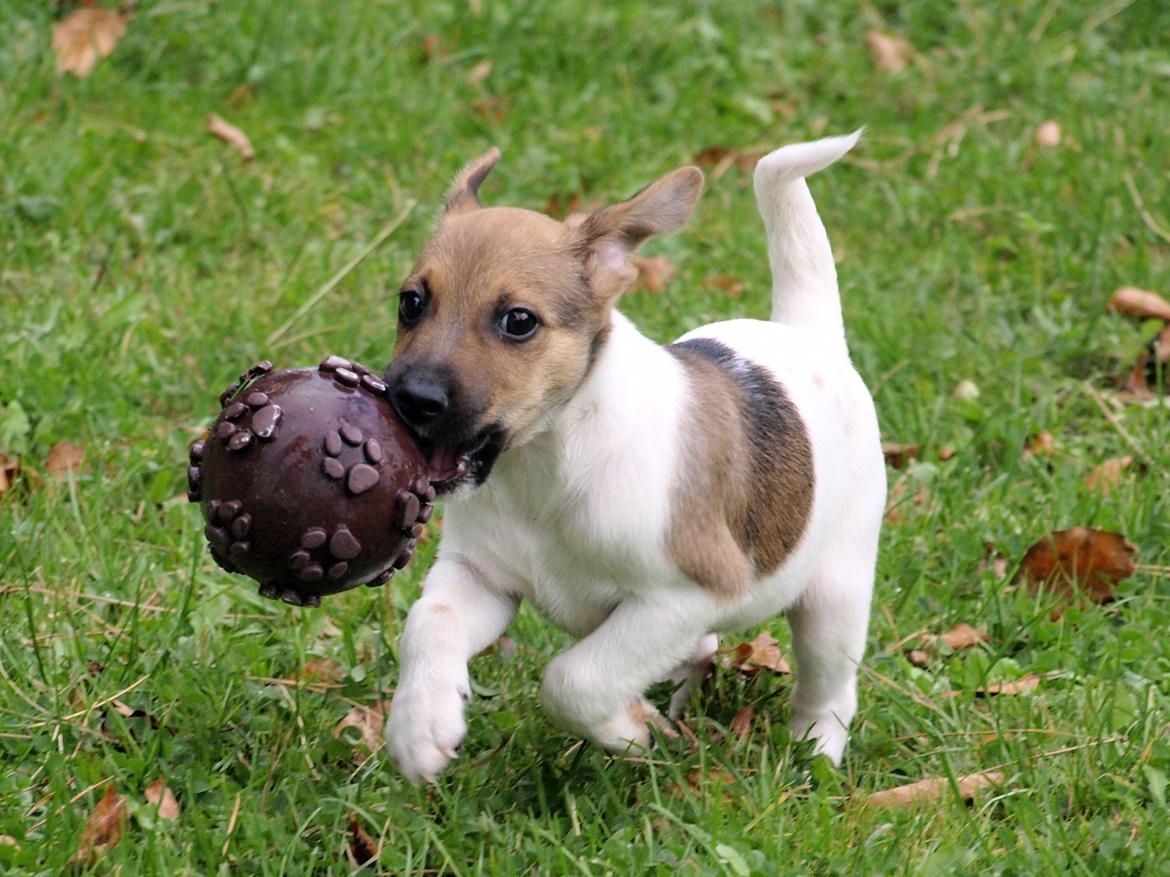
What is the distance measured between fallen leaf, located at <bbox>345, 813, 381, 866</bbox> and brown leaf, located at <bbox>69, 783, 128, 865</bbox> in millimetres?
461

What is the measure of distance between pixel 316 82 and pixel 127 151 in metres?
1.05

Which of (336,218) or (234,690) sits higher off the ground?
(234,690)

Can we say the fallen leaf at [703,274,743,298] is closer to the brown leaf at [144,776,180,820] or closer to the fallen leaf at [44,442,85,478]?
the fallen leaf at [44,442,85,478]

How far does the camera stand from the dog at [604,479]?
3.43 metres

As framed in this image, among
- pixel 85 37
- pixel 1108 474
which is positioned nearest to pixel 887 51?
pixel 1108 474

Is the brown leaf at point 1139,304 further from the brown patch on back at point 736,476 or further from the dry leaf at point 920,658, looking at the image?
the brown patch on back at point 736,476

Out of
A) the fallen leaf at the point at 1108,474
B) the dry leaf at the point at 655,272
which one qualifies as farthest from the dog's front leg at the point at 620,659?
the dry leaf at the point at 655,272

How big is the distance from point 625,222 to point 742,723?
4.42 feet

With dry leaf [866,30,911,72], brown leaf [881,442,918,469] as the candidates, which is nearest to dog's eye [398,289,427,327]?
brown leaf [881,442,918,469]

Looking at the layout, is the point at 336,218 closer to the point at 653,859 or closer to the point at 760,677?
the point at 760,677

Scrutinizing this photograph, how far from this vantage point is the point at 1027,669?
4.45 metres

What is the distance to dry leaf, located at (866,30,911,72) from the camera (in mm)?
8508

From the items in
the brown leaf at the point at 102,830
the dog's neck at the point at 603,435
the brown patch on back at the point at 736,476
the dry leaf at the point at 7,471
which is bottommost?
the dry leaf at the point at 7,471

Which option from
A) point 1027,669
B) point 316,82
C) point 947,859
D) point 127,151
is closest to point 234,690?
point 947,859
